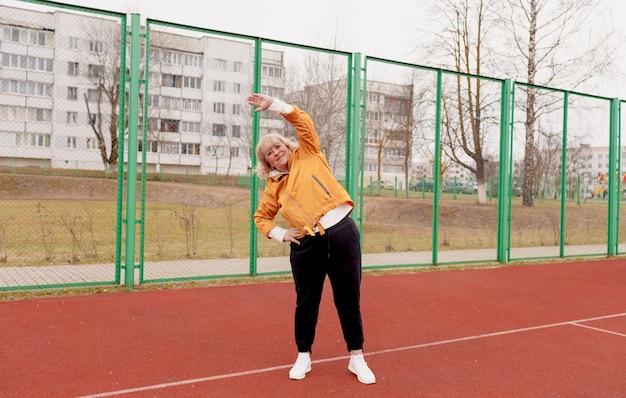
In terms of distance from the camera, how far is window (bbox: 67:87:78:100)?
24.6 ft

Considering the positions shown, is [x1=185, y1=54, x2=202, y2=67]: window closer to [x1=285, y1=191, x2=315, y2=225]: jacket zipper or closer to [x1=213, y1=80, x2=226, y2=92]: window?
[x1=213, y1=80, x2=226, y2=92]: window

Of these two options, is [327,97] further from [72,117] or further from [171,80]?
[72,117]

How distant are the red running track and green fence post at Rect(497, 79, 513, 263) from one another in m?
3.00

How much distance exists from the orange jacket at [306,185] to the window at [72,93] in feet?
15.0

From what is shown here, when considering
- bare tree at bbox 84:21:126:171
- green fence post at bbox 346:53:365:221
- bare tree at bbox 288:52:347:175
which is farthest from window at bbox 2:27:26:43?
green fence post at bbox 346:53:365:221

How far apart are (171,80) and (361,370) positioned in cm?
548

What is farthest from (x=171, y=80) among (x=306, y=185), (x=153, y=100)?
(x=306, y=185)

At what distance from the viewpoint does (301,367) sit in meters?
4.23

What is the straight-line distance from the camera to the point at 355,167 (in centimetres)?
911

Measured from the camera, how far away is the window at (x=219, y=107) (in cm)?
845

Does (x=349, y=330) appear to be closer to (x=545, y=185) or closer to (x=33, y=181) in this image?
(x=33, y=181)

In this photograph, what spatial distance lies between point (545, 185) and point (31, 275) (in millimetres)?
11599

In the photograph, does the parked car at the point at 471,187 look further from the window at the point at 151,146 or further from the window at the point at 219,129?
the window at the point at 151,146

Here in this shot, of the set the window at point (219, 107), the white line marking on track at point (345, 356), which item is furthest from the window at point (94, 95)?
the white line marking on track at point (345, 356)
